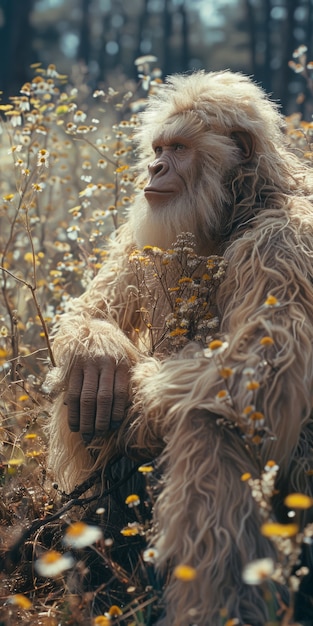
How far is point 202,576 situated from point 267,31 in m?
15.5

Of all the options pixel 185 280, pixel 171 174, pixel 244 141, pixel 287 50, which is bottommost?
pixel 185 280

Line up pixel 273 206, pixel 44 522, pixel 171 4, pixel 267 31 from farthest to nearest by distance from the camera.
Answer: pixel 171 4 < pixel 267 31 < pixel 273 206 < pixel 44 522

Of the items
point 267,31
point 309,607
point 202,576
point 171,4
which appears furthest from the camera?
point 171,4

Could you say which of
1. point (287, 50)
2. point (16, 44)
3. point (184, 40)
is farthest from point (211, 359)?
point (184, 40)

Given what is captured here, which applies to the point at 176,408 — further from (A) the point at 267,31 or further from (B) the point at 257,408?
(A) the point at 267,31

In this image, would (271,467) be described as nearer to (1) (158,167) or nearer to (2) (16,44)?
(1) (158,167)

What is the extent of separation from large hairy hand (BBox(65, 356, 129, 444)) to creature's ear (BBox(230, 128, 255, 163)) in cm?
109

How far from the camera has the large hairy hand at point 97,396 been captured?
11.5 feet

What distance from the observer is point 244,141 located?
396 cm

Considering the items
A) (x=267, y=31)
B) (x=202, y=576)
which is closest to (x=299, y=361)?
(x=202, y=576)

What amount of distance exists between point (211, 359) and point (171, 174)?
101 centimetres

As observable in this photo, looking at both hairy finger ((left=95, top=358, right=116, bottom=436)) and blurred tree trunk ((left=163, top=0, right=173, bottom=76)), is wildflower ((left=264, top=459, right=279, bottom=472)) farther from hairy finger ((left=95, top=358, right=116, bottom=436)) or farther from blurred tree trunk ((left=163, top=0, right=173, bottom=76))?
blurred tree trunk ((left=163, top=0, right=173, bottom=76))

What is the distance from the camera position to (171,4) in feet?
66.9

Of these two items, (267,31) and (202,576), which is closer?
(202,576)
